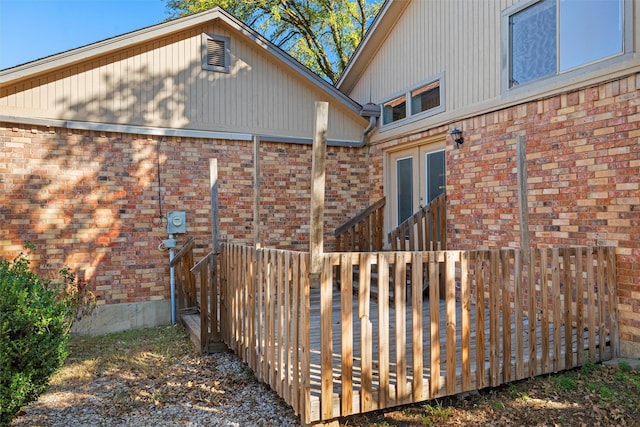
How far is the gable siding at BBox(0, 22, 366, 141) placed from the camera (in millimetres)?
6430

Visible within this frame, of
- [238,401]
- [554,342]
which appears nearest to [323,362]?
[238,401]

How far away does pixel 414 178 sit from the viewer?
26.0ft

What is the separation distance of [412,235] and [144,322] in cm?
460

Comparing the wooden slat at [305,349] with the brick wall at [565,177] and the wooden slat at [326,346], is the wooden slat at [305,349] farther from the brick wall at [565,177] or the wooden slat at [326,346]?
the brick wall at [565,177]

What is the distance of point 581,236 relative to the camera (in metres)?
5.02

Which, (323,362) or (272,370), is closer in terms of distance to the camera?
(323,362)

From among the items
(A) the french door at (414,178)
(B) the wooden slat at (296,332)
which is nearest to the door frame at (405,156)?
(A) the french door at (414,178)

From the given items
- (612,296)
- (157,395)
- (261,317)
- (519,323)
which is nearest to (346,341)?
(261,317)

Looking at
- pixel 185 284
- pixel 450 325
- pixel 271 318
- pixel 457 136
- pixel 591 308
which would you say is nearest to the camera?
pixel 450 325

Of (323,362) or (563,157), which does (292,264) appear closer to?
(323,362)

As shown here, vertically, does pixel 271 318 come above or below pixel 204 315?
above

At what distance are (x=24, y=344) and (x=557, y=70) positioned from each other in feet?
20.4

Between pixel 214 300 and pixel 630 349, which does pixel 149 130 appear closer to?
pixel 214 300

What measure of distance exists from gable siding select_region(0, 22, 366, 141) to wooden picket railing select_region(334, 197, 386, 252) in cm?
168
